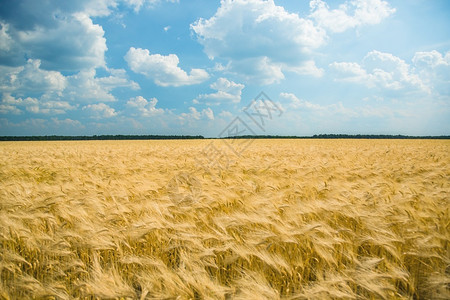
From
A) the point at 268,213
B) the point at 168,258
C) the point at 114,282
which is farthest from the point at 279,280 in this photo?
the point at 114,282

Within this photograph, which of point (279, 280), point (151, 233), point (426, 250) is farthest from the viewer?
point (151, 233)

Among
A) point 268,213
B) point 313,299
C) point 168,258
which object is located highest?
point 268,213

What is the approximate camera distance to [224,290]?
1374 mm

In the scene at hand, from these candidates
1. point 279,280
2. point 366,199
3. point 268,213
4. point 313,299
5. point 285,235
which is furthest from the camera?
point 366,199

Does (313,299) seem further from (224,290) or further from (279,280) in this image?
(224,290)

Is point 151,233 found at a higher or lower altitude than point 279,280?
higher

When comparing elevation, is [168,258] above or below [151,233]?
below

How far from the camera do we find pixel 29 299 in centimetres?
133

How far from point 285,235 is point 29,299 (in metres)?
1.75

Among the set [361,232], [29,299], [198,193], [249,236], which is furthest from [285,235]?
[29,299]

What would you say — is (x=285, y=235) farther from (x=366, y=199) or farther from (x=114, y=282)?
(x=366, y=199)

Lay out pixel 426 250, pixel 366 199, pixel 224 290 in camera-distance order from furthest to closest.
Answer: pixel 366 199 < pixel 426 250 < pixel 224 290

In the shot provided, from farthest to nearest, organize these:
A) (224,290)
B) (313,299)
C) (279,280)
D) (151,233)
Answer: (151,233) → (279,280) → (224,290) → (313,299)

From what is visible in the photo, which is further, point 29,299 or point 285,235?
point 285,235
